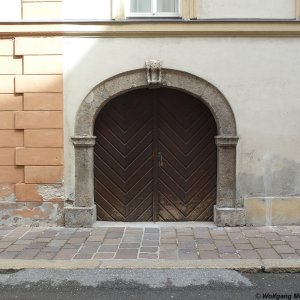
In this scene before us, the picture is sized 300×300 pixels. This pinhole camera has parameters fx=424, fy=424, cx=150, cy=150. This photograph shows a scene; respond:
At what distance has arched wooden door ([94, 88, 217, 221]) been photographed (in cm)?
731

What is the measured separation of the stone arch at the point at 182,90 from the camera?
6.92 meters

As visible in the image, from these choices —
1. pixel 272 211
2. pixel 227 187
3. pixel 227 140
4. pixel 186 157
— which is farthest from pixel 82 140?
pixel 272 211

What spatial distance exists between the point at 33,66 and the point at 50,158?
153 cm

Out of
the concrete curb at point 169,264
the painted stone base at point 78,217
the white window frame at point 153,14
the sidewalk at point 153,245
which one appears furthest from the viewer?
the white window frame at point 153,14

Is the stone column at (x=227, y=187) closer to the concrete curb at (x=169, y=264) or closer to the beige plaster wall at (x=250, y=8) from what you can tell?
the concrete curb at (x=169, y=264)

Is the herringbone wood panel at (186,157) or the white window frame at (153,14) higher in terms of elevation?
the white window frame at (153,14)

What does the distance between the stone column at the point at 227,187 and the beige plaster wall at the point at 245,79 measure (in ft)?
0.41

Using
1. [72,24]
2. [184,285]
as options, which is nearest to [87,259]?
[184,285]

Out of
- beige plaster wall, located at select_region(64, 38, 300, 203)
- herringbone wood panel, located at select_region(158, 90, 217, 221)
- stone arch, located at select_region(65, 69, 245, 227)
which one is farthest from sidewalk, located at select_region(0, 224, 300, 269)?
beige plaster wall, located at select_region(64, 38, 300, 203)

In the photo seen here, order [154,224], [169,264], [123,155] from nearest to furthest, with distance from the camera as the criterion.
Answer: [169,264]
[154,224]
[123,155]

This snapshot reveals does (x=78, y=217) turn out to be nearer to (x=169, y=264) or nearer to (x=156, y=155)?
(x=156, y=155)

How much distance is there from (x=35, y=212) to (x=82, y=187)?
2.88 ft

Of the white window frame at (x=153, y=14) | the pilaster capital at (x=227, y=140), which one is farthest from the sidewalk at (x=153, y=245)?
the white window frame at (x=153, y=14)

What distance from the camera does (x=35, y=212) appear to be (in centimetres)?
701
